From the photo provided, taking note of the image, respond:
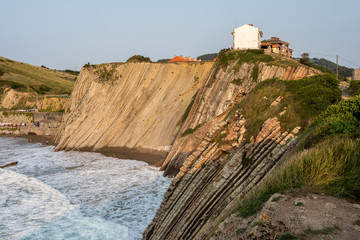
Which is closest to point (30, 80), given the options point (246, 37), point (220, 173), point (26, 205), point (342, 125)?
point (246, 37)

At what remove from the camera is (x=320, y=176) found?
8008 millimetres

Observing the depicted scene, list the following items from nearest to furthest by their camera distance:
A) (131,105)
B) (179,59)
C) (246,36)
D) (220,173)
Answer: (220,173), (246,36), (131,105), (179,59)

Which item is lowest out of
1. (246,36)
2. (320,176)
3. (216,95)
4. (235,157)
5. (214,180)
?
(214,180)

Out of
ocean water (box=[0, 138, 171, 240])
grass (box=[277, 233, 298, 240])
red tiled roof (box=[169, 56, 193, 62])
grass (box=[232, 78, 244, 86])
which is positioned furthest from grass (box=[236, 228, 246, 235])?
red tiled roof (box=[169, 56, 193, 62])

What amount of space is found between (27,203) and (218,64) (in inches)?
991

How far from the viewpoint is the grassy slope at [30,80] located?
9299 cm

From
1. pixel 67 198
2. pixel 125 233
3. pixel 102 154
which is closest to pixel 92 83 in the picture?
pixel 102 154

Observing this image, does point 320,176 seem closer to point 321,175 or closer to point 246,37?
point 321,175

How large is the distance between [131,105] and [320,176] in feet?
132

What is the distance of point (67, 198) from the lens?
72.9 feet

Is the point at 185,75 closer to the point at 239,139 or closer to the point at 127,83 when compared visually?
the point at 127,83

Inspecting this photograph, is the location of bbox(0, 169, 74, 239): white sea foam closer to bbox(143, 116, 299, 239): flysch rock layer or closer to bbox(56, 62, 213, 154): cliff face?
bbox(143, 116, 299, 239): flysch rock layer

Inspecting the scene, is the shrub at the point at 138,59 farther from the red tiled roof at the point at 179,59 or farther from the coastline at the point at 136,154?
the coastline at the point at 136,154

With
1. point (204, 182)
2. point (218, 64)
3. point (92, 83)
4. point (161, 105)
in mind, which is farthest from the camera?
point (92, 83)
